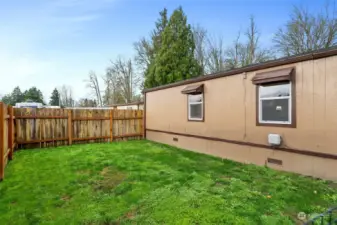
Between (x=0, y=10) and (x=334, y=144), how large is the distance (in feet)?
37.7

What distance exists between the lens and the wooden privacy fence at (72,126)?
27.2 feet

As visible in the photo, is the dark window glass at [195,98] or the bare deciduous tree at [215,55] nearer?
the dark window glass at [195,98]

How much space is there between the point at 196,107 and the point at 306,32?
1217 centimetres

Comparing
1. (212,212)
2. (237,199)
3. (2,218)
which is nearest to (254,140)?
(237,199)

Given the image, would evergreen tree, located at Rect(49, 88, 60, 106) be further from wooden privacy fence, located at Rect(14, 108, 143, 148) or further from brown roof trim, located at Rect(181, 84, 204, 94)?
brown roof trim, located at Rect(181, 84, 204, 94)

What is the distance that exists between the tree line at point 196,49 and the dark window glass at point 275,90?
11.6m

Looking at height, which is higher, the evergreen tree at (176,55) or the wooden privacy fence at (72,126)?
the evergreen tree at (176,55)

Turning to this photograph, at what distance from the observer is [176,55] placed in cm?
1834

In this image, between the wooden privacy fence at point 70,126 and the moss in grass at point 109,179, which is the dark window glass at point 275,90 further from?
the wooden privacy fence at point 70,126

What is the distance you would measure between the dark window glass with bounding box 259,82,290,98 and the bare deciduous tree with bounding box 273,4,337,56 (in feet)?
38.6

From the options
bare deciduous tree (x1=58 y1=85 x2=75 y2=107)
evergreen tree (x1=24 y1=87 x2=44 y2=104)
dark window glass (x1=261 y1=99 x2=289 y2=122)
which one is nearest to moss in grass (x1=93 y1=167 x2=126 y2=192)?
dark window glass (x1=261 y1=99 x2=289 y2=122)

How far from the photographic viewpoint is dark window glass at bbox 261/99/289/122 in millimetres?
4943

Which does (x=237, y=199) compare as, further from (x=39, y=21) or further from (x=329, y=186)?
(x=39, y=21)

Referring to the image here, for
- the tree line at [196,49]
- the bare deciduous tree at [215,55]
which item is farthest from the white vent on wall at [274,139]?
the bare deciduous tree at [215,55]
